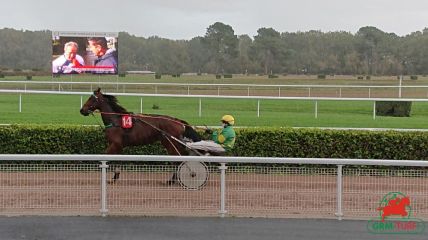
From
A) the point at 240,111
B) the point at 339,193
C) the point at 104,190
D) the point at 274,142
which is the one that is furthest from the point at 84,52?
the point at 339,193

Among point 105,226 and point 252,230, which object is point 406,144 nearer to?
point 252,230

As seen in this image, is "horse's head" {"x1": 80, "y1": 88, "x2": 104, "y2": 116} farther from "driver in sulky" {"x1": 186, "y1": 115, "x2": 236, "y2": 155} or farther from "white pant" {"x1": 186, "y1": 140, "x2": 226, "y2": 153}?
"white pant" {"x1": 186, "y1": 140, "x2": 226, "y2": 153}

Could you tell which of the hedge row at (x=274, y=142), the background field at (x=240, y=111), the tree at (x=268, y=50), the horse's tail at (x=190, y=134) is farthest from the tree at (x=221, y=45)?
the horse's tail at (x=190, y=134)

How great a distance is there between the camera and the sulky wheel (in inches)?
224

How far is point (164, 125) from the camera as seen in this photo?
807cm

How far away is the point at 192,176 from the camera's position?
5.74 meters

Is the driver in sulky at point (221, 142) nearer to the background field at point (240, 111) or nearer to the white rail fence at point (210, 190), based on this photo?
the white rail fence at point (210, 190)

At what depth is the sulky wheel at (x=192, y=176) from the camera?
18.7 ft

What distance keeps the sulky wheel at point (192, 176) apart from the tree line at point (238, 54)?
38097mm

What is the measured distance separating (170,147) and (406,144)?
148 inches

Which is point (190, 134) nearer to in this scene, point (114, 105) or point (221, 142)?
point (221, 142)

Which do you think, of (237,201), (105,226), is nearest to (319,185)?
(237,201)

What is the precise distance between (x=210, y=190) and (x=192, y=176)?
22cm

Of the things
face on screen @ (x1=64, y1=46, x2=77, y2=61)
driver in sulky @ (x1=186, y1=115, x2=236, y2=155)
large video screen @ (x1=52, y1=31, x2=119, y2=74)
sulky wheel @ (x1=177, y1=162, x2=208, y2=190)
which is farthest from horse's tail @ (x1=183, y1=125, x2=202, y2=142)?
face on screen @ (x1=64, y1=46, x2=77, y2=61)
